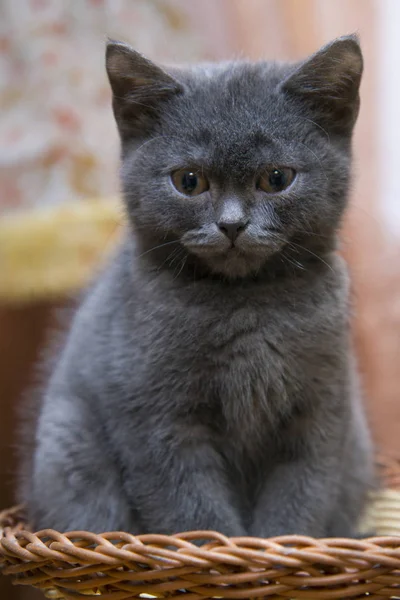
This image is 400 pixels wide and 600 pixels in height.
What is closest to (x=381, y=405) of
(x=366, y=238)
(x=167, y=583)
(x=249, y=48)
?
(x=366, y=238)

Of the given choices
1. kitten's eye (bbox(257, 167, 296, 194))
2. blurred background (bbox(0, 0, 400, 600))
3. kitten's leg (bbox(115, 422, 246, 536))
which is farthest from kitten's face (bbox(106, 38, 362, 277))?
blurred background (bbox(0, 0, 400, 600))

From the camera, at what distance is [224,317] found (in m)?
0.93

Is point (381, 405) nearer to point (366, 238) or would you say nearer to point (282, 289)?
point (366, 238)

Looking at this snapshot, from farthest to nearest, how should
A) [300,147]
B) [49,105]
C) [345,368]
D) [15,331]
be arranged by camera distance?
[49,105] < [15,331] < [345,368] < [300,147]

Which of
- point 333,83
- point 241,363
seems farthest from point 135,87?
point 241,363

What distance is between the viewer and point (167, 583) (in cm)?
80

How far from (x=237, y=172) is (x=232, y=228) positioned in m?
0.08

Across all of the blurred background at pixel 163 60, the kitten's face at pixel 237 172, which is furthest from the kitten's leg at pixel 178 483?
the blurred background at pixel 163 60

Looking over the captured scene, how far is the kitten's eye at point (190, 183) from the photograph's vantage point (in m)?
0.89

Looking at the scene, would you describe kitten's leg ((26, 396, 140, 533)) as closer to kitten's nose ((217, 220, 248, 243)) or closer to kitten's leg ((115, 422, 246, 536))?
kitten's leg ((115, 422, 246, 536))

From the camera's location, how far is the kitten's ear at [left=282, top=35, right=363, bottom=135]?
89 cm

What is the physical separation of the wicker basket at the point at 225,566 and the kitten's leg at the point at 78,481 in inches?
5.6

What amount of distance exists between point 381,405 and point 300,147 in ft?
3.69

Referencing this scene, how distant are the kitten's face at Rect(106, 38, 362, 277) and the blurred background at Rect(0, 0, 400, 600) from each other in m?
0.76
